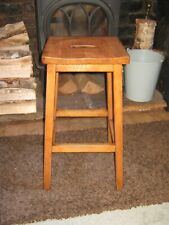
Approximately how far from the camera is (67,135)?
1.77 metres

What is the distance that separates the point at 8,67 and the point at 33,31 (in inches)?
19.9

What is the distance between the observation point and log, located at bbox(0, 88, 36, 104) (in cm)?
185

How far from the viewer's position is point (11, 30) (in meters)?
1.92

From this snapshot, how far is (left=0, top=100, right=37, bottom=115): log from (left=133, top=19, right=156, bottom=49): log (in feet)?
2.96

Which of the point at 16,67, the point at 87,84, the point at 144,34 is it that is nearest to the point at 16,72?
the point at 16,67

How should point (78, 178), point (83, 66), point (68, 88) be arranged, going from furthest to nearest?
point (68, 88) < point (78, 178) < point (83, 66)

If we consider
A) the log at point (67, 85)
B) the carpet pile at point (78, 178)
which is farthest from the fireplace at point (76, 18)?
the carpet pile at point (78, 178)

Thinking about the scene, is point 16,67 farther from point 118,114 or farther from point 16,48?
point 118,114

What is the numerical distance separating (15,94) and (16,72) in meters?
0.15

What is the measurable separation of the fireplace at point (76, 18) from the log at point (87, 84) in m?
0.34

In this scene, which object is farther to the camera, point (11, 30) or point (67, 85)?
point (67, 85)

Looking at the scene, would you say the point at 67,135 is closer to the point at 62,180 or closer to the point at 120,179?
the point at 62,180

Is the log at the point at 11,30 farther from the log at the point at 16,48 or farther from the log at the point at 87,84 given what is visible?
the log at the point at 87,84

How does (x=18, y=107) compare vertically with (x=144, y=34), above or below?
below
